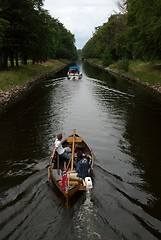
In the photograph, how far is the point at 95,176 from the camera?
50.7 feet

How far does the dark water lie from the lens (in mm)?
11125

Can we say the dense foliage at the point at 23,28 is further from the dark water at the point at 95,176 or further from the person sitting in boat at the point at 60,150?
the person sitting in boat at the point at 60,150

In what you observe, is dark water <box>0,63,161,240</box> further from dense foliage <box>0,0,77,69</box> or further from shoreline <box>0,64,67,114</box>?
dense foliage <box>0,0,77,69</box>

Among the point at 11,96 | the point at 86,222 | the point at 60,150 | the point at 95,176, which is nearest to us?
the point at 86,222

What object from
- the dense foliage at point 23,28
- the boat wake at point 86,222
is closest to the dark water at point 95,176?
the boat wake at point 86,222

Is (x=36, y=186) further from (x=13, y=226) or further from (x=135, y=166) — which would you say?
(x=135, y=166)

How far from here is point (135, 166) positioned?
1716 cm

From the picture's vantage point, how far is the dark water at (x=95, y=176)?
1112 centimetres

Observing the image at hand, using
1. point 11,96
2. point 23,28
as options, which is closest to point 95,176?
point 11,96

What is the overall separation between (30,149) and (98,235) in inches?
402

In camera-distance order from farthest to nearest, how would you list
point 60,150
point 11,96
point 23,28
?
point 23,28 → point 11,96 → point 60,150

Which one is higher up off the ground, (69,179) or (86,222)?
(69,179)

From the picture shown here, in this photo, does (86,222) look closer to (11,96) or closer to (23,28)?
(11,96)

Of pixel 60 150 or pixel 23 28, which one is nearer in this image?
pixel 60 150
